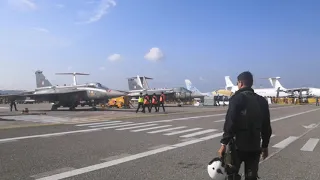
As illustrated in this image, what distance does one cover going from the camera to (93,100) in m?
32.4

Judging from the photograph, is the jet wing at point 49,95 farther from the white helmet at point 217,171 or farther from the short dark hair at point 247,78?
the white helmet at point 217,171

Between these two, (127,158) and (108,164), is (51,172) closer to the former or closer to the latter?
(108,164)

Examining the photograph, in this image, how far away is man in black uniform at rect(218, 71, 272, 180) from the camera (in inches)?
150

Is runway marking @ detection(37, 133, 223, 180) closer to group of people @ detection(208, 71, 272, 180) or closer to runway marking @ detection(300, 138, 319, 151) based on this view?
group of people @ detection(208, 71, 272, 180)

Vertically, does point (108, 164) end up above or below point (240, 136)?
below

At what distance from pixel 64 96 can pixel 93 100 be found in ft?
10.0

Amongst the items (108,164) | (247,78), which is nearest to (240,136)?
(247,78)

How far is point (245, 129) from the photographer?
3809 millimetres

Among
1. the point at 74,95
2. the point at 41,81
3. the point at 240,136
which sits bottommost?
the point at 240,136

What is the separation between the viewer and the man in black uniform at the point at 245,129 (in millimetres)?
3803

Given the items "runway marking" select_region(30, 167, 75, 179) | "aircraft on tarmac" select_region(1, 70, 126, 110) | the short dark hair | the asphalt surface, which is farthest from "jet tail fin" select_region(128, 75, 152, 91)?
the short dark hair

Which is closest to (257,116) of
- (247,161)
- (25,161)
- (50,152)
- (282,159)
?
(247,161)

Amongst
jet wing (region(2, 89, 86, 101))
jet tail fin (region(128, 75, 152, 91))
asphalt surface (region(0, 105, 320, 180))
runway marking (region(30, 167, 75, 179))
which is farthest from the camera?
jet tail fin (region(128, 75, 152, 91))

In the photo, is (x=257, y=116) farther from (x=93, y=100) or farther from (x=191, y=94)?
(x=191, y=94)
